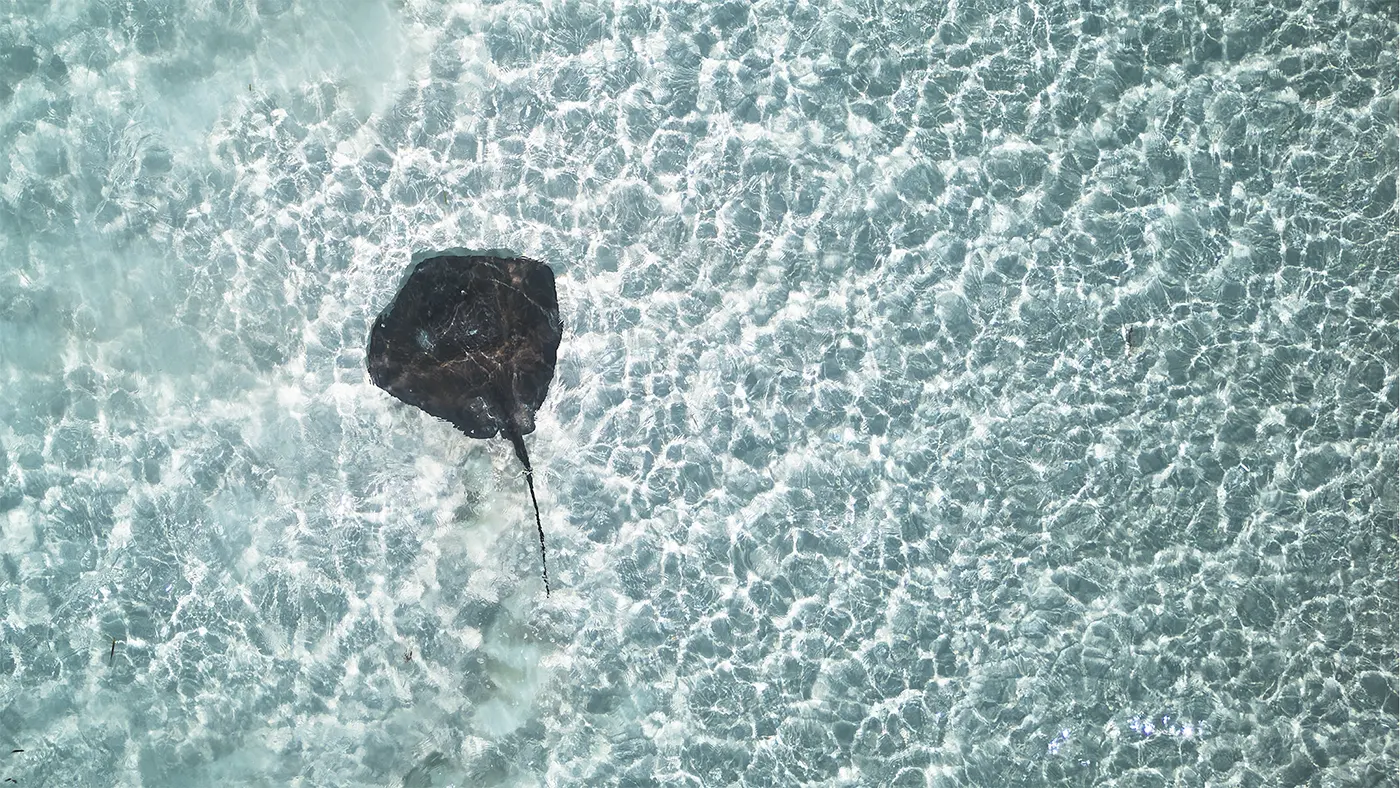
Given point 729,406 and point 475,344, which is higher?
point 475,344

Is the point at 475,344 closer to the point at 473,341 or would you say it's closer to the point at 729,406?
the point at 473,341

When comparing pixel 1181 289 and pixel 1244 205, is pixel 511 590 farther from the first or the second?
pixel 1244 205

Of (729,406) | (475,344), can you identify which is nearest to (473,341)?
(475,344)

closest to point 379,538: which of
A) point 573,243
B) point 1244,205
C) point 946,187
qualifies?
point 573,243
